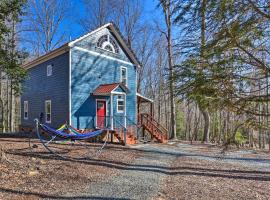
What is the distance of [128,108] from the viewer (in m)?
16.5

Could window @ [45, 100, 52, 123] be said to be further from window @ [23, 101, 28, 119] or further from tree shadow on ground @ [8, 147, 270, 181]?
tree shadow on ground @ [8, 147, 270, 181]

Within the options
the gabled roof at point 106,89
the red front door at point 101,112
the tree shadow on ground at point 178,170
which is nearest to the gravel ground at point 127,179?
the tree shadow on ground at point 178,170

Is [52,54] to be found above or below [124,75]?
above

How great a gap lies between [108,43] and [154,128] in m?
6.17

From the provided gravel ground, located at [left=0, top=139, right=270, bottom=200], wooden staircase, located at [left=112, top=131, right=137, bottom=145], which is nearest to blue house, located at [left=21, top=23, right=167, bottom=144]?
wooden staircase, located at [left=112, top=131, right=137, bottom=145]

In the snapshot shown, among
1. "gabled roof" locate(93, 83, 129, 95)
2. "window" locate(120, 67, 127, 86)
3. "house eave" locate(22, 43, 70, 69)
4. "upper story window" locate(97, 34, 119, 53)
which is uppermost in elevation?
"upper story window" locate(97, 34, 119, 53)

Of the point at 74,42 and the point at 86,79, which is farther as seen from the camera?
the point at 86,79

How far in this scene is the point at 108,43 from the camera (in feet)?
50.8

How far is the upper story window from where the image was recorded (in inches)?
591

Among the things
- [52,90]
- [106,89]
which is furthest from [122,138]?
[52,90]

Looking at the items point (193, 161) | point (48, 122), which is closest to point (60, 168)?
point (193, 161)

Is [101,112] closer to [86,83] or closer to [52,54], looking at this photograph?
[86,83]

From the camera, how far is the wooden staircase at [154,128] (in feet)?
49.7

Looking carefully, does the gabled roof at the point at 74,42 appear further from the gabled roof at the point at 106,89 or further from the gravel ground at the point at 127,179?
the gravel ground at the point at 127,179
